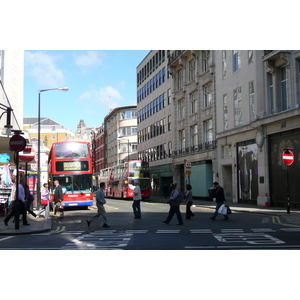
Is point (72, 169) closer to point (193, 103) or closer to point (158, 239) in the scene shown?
point (158, 239)

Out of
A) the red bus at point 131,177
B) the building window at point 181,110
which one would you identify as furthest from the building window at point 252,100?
the building window at point 181,110

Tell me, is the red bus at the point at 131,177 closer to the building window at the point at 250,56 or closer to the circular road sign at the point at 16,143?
the building window at the point at 250,56

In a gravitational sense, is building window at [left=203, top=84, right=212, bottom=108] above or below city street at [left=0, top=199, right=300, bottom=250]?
above

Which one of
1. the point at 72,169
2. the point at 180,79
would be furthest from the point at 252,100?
the point at 180,79

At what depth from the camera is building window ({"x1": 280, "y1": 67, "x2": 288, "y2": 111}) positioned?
2831cm

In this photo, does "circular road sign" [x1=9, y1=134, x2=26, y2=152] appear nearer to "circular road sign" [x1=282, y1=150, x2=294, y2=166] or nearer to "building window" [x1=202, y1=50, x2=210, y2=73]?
"circular road sign" [x1=282, y1=150, x2=294, y2=166]

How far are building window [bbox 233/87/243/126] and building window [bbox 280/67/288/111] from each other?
5.79 meters

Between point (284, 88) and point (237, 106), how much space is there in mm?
6864

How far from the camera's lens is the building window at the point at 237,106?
34.7 meters

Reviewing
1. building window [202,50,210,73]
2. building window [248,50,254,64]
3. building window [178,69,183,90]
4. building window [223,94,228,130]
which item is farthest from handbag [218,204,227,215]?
building window [178,69,183,90]
